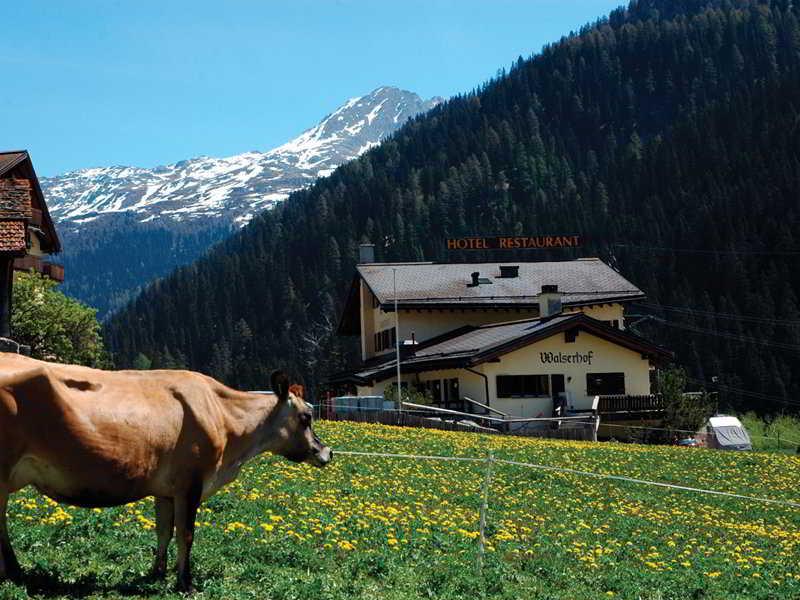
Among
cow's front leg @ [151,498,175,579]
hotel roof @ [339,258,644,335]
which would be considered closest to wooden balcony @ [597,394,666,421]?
hotel roof @ [339,258,644,335]

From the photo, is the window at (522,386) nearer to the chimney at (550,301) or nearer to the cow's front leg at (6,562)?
the chimney at (550,301)

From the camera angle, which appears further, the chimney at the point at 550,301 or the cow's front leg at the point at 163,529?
the chimney at the point at 550,301

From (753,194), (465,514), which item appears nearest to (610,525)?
(465,514)

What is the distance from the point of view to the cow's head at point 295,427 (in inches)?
467

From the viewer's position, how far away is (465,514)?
19.3 meters

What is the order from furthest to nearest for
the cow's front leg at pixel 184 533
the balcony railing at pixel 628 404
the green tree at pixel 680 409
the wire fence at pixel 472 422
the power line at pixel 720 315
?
1. the power line at pixel 720 315
2. the green tree at pixel 680 409
3. the balcony railing at pixel 628 404
4. the wire fence at pixel 472 422
5. the cow's front leg at pixel 184 533

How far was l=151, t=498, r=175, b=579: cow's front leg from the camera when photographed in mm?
10914

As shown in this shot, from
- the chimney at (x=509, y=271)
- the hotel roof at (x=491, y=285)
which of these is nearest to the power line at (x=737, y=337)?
the hotel roof at (x=491, y=285)

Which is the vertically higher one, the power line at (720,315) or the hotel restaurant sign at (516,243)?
the hotel restaurant sign at (516,243)

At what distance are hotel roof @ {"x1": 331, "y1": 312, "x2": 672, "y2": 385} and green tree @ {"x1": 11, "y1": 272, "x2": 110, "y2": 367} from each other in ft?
65.1

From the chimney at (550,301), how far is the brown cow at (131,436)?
53.1m

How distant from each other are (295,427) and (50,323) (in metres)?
63.3

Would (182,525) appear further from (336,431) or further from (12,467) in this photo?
(336,431)

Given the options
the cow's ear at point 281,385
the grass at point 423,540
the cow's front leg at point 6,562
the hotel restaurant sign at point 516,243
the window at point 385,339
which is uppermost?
the hotel restaurant sign at point 516,243
